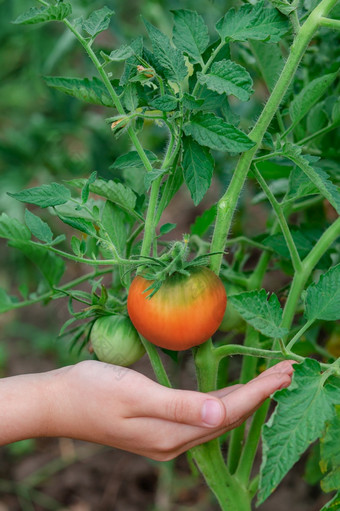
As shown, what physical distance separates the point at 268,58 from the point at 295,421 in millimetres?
413

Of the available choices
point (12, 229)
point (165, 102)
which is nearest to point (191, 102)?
point (165, 102)

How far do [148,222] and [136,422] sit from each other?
238mm

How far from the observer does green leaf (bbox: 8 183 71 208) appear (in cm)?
57

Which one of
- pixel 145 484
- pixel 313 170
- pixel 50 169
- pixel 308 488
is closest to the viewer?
pixel 313 170

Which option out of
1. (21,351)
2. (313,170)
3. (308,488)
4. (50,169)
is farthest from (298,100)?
(21,351)

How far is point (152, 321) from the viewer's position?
1.98ft

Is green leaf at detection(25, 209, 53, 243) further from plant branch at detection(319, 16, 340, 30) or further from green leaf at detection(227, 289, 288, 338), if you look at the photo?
plant branch at detection(319, 16, 340, 30)

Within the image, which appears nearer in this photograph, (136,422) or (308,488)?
(136,422)

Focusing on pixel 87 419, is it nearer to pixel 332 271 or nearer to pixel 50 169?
pixel 332 271

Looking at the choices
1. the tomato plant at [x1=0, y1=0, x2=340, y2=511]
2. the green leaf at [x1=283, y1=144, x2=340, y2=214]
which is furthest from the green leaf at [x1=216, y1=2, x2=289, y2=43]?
the green leaf at [x1=283, y1=144, x2=340, y2=214]

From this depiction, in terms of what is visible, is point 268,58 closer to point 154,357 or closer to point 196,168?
point 196,168

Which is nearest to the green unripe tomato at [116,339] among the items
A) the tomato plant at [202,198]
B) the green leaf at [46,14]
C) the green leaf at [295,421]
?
the tomato plant at [202,198]

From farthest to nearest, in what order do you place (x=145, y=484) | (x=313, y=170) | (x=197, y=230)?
(x=145, y=484) < (x=197, y=230) < (x=313, y=170)

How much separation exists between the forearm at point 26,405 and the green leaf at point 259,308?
0.97 feet
